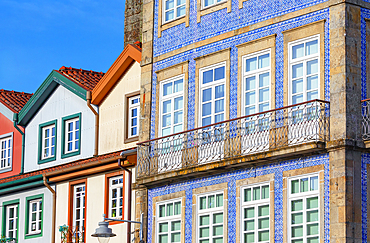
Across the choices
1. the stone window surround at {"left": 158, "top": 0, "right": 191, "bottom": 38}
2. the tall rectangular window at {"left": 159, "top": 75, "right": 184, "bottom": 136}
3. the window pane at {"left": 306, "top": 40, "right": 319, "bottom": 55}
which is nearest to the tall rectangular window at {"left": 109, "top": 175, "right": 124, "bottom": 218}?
the tall rectangular window at {"left": 159, "top": 75, "right": 184, "bottom": 136}

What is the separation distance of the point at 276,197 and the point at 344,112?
2.52 m

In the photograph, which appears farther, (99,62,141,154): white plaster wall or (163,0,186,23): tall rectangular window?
(99,62,141,154): white plaster wall

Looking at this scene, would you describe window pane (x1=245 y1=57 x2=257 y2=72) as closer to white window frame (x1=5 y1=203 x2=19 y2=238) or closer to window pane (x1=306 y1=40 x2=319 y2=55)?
window pane (x1=306 y1=40 x2=319 y2=55)

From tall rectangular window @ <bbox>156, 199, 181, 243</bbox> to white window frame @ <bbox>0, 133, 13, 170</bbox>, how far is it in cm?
933

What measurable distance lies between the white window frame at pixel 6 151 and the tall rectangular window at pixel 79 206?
14.1ft

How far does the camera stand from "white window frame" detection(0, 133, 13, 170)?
3262cm

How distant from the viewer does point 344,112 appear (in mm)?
20422

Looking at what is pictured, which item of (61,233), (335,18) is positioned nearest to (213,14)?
(335,18)

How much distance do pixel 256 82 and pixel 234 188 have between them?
2502 millimetres

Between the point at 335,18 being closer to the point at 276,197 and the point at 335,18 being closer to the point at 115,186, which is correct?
the point at 276,197

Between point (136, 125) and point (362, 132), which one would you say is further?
point (136, 125)

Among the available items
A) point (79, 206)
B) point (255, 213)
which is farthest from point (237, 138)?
point (79, 206)

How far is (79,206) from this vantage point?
2886 centimetres

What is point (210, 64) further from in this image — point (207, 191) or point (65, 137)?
point (65, 137)
